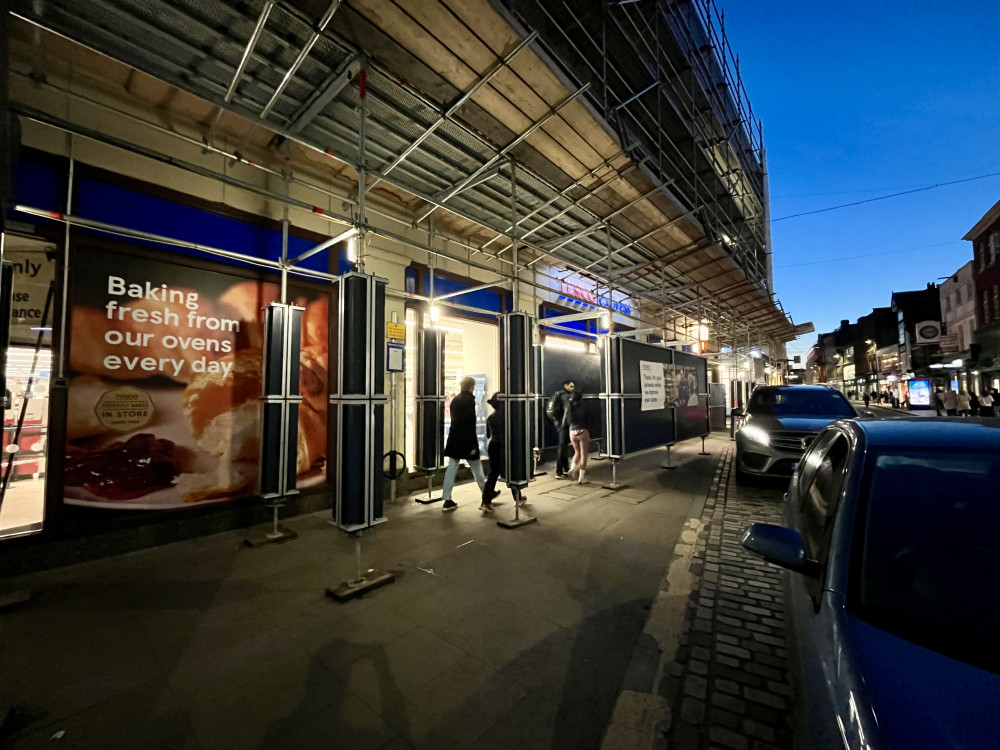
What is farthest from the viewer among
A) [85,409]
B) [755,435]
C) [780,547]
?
[755,435]

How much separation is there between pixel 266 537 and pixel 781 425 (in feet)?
25.9

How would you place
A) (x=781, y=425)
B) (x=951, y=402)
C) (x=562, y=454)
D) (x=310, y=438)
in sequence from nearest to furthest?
→ (x=310, y=438), (x=781, y=425), (x=562, y=454), (x=951, y=402)

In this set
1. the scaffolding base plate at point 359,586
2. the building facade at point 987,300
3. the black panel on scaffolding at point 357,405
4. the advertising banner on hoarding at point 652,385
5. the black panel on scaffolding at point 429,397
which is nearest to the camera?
the scaffolding base plate at point 359,586

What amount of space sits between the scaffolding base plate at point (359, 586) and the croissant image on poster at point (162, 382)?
2.78 m

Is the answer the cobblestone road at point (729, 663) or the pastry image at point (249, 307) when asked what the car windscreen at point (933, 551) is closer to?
the cobblestone road at point (729, 663)

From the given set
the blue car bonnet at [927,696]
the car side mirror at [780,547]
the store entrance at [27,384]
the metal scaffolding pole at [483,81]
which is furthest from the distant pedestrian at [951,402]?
the store entrance at [27,384]

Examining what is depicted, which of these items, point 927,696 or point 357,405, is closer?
point 927,696

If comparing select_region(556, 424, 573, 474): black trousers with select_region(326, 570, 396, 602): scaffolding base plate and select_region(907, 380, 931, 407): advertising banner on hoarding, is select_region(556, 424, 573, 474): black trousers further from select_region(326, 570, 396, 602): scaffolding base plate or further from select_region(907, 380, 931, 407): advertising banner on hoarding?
select_region(907, 380, 931, 407): advertising banner on hoarding

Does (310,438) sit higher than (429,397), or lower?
lower

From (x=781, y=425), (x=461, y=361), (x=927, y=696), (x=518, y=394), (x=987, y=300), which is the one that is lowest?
(x=927, y=696)

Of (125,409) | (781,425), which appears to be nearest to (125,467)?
(125,409)

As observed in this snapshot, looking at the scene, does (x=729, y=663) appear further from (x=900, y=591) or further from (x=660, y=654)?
(x=900, y=591)

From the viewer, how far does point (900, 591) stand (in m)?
1.57

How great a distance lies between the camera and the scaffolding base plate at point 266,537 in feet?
16.4
